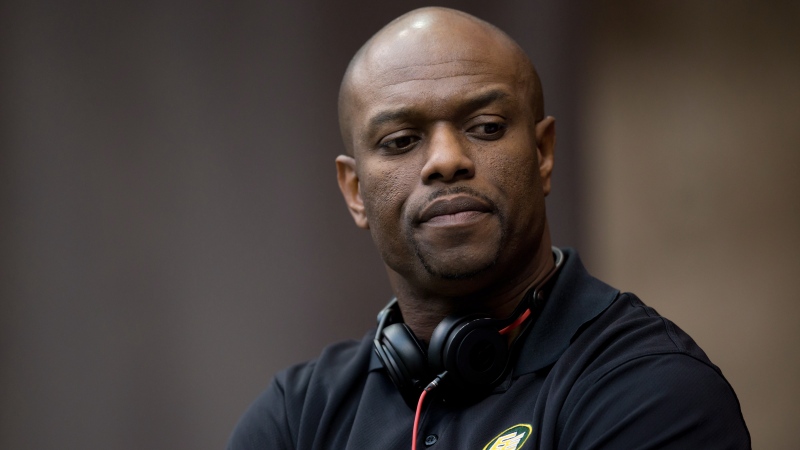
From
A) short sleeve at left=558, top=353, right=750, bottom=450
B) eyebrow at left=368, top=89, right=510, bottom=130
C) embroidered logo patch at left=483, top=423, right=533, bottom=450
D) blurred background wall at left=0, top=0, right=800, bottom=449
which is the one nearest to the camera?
short sleeve at left=558, top=353, right=750, bottom=450

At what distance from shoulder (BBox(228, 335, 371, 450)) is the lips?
400 millimetres

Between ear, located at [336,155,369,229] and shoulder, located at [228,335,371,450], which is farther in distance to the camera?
ear, located at [336,155,369,229]

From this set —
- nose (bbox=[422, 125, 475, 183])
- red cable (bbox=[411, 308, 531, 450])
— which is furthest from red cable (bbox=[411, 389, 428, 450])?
nose (bbox=[422, 125, 475, 183])

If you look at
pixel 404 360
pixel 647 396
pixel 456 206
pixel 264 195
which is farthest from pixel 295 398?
pixel 264 195

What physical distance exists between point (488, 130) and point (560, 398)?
20.1 inches

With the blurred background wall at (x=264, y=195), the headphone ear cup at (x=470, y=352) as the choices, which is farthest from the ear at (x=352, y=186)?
the blurred background wall at (x=264, y=195)

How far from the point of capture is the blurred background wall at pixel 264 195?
3129 mm

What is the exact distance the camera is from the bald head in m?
1.85

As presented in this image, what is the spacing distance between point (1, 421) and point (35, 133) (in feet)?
2.90

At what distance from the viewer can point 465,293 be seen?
1.85 metres

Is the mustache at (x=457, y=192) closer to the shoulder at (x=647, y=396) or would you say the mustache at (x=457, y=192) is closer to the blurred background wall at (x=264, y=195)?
the shoulder at (x=647, y=396)

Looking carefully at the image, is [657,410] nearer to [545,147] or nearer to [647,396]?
[647,396]

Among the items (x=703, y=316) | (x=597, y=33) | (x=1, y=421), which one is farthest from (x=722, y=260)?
(x=1, y=421)

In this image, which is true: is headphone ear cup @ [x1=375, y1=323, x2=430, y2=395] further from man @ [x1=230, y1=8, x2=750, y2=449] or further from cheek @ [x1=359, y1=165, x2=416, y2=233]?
cheek @ [x1=359, y1=165, x2=416, y2=233]
